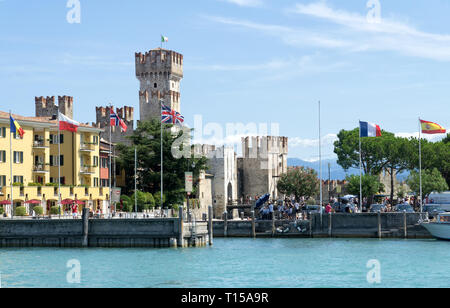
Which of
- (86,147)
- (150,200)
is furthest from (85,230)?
(86,147)

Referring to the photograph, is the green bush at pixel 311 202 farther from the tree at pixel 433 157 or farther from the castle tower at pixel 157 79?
the castle tower at pixel 157 79

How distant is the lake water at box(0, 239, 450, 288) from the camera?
1764 inches

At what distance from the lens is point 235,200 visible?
112m

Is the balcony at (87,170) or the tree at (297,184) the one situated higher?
the balcony at (87,170)

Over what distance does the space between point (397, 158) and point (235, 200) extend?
21.9 metres

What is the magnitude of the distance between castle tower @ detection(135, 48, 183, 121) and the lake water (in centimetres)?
5249

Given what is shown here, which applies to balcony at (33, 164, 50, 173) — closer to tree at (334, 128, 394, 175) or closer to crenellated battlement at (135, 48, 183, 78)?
crenellated battlement at (135, 48, 183, 78)

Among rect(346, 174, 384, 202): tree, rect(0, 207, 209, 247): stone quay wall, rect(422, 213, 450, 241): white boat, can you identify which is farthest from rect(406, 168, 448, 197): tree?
rect(0, 207, 209, 247): stone quay wall

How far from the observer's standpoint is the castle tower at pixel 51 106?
11410 centimetres

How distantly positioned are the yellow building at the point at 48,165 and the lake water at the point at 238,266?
690 inches

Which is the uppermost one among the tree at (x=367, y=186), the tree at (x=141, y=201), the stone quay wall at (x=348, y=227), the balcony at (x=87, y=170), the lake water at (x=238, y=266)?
the balcony at (x=87, y=170)

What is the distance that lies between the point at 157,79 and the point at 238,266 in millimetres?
70134

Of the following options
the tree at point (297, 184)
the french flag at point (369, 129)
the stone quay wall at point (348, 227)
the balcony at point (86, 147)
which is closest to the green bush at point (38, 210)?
the balcony at point (86, 147)
